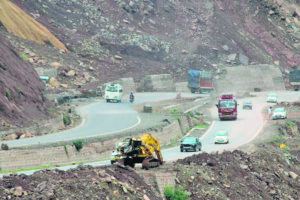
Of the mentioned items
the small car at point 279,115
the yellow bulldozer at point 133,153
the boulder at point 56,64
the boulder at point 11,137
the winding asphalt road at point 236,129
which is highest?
the boulder at point 56,64

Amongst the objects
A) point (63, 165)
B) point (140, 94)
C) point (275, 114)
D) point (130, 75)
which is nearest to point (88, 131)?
point (63, 165)

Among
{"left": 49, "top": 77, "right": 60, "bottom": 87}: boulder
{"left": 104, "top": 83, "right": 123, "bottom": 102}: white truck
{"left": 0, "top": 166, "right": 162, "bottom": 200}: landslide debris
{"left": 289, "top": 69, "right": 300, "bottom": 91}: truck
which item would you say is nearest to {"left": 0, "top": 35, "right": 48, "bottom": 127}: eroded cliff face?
{"left": 104, "top": 83, "right": 123, "bottom": 102}: white truck

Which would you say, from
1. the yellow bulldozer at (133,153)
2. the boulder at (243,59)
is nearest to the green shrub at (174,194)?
the yellow bulldozer at (133,153)

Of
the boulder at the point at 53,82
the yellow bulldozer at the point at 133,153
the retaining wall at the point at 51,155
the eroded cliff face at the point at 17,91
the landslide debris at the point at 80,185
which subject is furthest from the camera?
the boulder at the point at 53,82

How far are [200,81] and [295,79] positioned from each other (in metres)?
22.3

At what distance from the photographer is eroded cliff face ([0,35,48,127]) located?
58.5 metres

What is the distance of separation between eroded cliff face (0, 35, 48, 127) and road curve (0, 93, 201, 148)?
4307 millimetres

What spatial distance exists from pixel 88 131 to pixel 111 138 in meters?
7.09

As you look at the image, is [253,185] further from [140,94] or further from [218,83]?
[218,83]

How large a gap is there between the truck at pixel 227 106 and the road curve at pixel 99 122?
9919 mm

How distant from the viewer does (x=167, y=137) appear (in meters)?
62.4

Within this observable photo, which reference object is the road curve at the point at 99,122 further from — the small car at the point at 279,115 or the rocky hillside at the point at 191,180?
the small car at the point at 279,115

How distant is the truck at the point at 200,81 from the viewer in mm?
115725

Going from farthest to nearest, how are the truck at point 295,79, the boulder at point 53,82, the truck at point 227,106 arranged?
the truck at point 295,79 → the boulder at point 53,82 → the truck at point 227,106
